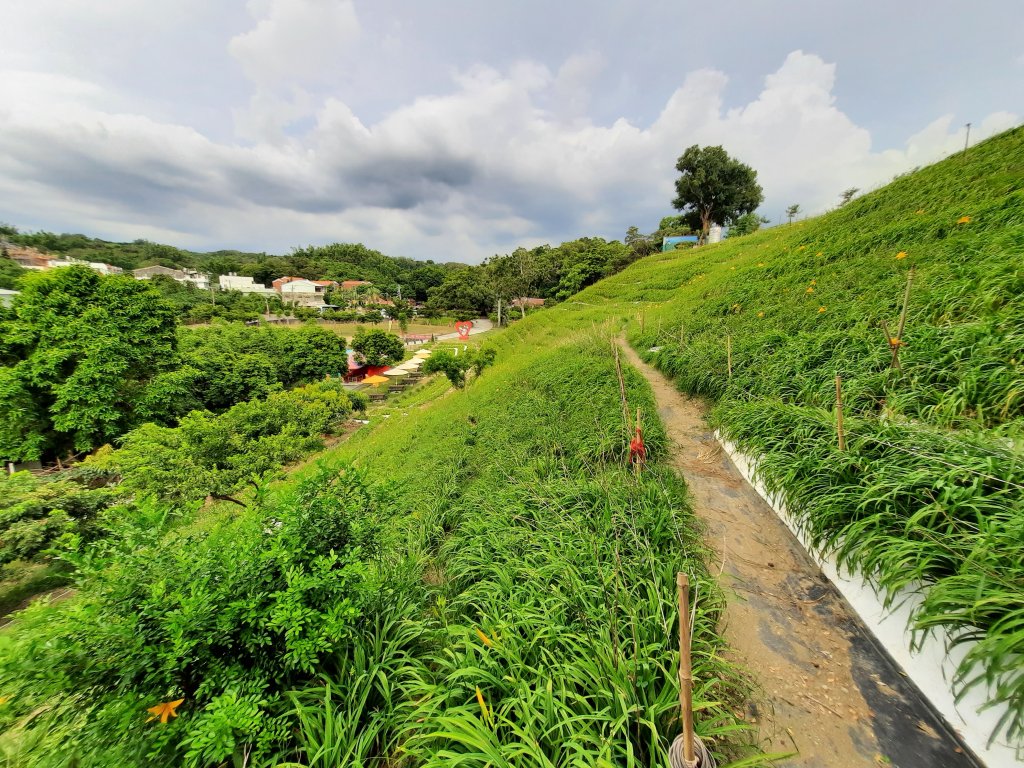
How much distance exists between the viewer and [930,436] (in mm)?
2715

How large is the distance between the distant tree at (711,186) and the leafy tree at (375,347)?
2690 centimetres

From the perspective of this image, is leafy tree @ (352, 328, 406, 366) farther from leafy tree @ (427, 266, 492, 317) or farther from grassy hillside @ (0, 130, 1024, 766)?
grassy hillside @ (0, 130, 1024, 766)

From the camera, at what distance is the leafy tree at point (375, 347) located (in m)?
31.4

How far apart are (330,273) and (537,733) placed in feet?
305

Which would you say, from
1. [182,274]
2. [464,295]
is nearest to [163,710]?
[464,295]

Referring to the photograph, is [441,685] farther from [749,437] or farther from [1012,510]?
[749,437]

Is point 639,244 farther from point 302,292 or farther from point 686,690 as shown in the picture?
point 302,292

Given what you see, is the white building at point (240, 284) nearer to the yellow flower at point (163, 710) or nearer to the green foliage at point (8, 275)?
the green foliage at point (8, 275)

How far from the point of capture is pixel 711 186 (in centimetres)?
2692

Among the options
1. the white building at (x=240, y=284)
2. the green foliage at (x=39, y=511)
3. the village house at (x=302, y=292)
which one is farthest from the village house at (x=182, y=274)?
the green foliage at (x=39, y=511)

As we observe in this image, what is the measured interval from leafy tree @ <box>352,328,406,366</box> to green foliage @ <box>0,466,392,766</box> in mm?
31347

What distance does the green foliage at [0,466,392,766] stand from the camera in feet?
5.27

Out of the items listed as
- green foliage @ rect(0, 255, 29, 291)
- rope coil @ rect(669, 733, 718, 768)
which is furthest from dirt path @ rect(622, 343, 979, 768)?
green foliage @ rect(0, 255, 29, 291)

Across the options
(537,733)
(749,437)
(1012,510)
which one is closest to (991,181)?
(749,437)
